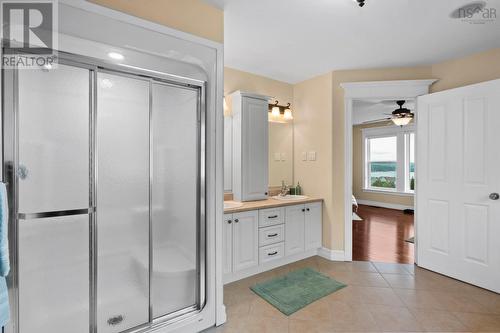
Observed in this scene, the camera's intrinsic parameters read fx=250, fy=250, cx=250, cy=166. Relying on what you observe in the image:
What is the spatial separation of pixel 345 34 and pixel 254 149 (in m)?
1.62

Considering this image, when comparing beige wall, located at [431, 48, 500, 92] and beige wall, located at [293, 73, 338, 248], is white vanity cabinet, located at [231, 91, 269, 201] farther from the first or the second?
beige wall, located at [431, 48, 500, 92]

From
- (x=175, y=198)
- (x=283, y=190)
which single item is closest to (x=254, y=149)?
(x=283, y=190)

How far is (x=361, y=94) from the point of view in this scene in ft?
11.2

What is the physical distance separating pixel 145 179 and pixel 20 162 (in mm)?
675

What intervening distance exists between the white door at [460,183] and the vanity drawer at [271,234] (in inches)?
70.7

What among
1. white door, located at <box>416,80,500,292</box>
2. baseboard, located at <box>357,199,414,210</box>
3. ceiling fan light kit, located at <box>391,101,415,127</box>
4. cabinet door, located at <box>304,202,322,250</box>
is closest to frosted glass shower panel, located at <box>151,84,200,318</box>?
cabinet door, located at <box>304,202,322,250</box>

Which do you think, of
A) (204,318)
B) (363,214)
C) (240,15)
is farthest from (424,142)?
(363,214)

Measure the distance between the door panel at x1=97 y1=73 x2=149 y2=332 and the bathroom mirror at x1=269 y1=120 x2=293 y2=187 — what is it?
2.30 meters

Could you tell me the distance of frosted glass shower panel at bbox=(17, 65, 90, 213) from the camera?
1.39 metres

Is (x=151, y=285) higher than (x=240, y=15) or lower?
→ lower

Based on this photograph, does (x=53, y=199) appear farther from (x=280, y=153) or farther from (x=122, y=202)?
(x=280, y=153)

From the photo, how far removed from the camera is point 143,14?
175cm

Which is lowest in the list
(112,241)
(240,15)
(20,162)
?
(112,241)

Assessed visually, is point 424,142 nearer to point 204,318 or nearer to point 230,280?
point 230,280
